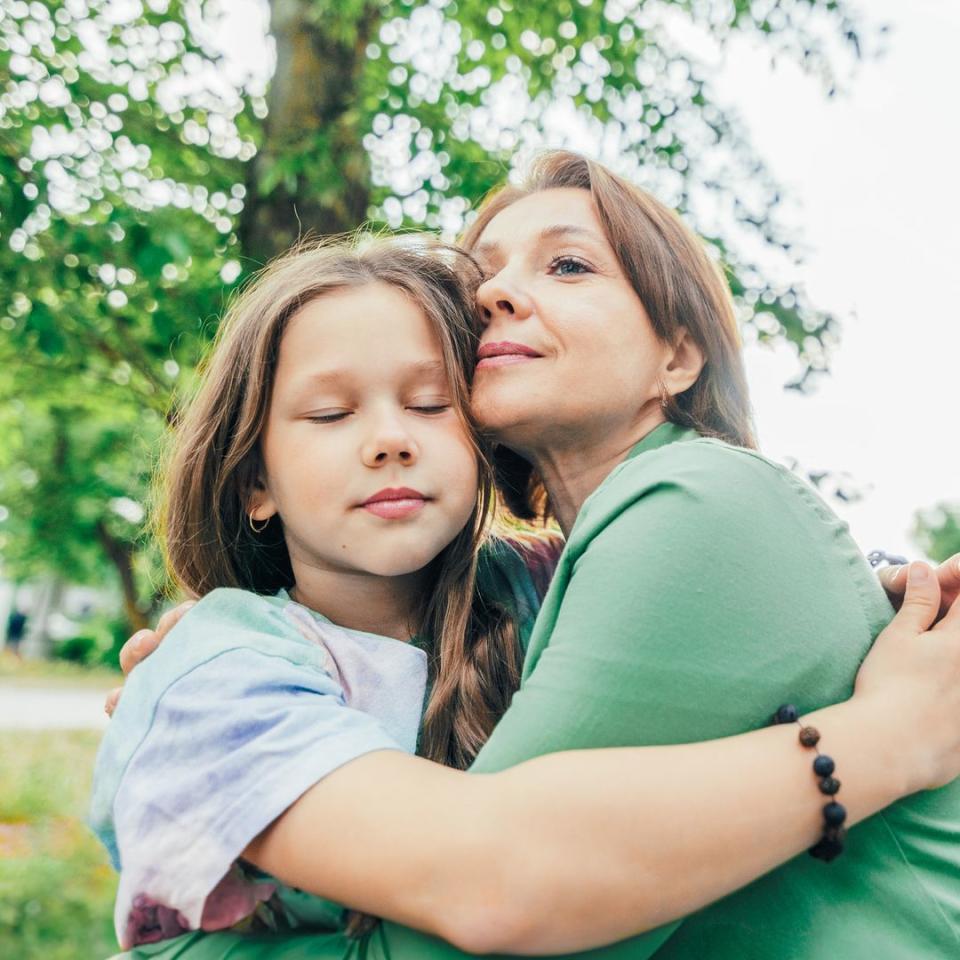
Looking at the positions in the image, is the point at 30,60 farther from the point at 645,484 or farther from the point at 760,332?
the point at 645,484

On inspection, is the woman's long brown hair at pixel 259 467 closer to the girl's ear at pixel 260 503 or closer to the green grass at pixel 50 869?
the girl's ear at pixel 260 503

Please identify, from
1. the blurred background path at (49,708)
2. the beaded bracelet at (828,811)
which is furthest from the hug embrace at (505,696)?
the blurred background path at (49,708)

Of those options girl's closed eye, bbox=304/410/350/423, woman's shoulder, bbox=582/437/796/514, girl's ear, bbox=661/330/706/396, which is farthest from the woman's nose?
woman's shoulder, bbox=582/437/796/514

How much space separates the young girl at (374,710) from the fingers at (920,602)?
7cm

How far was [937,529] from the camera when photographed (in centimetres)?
5900

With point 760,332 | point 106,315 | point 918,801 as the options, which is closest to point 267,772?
point 918,801

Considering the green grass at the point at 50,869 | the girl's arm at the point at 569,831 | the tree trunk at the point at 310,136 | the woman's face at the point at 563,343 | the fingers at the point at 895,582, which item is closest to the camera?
the girl's arm at the point at 569,831

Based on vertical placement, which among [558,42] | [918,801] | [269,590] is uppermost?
[558,42]

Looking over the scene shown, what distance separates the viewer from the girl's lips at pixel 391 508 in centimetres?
191

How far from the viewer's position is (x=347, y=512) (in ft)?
6.29

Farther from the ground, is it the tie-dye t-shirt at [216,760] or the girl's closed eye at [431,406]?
the girl's closed eye at [431,406]

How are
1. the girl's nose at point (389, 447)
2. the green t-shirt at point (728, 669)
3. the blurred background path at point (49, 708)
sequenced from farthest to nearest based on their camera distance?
the blurred background path at point (49, 708) → the girl's nose at point (389, 447) → the green t-shirt at point (728, 669)

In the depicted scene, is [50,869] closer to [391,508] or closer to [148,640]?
[148,640]

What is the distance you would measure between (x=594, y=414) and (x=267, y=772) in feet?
3.66
